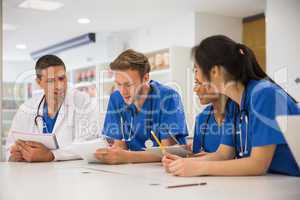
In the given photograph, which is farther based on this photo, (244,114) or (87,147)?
(87,147)

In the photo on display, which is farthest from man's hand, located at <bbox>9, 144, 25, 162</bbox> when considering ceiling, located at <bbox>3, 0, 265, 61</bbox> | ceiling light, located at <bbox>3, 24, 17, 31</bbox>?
ceiling light, located at <bbox>3, 24, 17, 31</bbox>

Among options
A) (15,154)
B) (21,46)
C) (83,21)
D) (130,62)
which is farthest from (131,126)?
(21,46)

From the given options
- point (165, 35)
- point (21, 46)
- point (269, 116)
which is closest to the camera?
point (269, 116)

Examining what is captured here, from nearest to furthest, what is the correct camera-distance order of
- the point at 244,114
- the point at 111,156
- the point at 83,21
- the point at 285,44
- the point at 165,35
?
the point at 244,114 < the point at 111,156 < the point at 285,44 < the point at 165,35 < the point at 83,21

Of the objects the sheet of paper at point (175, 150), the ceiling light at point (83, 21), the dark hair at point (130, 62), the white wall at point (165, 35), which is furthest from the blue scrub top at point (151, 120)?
the ceiling light at point (83, 21)

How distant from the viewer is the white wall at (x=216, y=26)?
4.98 meters

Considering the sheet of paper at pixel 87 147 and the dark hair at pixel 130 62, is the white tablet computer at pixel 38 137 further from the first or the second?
the dark hair at pixel 130 62

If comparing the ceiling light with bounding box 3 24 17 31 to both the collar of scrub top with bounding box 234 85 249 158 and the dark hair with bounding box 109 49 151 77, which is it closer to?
the dark hair with bounding box 109 49 151 77

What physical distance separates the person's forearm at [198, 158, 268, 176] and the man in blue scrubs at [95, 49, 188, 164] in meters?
0.60

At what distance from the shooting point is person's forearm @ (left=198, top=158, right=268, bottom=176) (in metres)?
1.31

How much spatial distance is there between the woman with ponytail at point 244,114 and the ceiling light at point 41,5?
360cm

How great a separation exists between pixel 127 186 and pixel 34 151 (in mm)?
835

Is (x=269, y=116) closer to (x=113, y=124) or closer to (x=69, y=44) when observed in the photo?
(x=113, y=124)

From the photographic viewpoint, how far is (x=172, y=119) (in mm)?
1960
